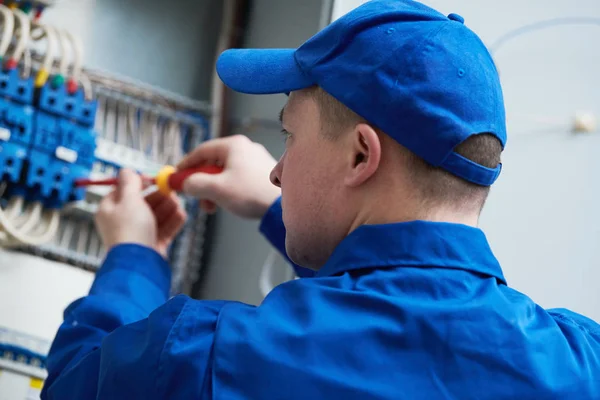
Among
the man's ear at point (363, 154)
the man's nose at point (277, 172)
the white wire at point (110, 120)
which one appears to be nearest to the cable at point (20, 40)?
the white wire at point (110, 120)

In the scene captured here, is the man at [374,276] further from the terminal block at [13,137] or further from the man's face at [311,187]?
the terminal block at [13,137]

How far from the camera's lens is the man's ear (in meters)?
0.86

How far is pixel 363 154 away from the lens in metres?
0.88

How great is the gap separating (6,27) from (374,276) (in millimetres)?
865

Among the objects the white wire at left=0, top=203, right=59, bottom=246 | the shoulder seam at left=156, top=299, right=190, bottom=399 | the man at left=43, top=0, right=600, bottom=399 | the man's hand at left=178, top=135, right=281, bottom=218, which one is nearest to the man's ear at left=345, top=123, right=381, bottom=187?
the man at left=43, top=0, right=600, bottom=399

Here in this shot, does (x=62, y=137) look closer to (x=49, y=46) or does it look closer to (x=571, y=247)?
(x=49, y=46)

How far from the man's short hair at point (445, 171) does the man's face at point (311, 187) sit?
0.08ft

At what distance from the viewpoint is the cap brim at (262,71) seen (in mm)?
942

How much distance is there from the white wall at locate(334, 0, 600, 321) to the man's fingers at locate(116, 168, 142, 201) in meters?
0.45

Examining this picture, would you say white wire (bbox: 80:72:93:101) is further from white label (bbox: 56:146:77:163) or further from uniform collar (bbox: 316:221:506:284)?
uniform collar (bbox: 316:221:506:284)

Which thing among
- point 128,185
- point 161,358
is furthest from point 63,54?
point 161,358

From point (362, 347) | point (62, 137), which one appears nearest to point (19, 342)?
point (62, 137)

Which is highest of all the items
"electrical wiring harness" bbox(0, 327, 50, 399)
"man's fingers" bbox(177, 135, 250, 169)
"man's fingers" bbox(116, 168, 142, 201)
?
"man's fingers" bbox(177, 135, 250, 169)

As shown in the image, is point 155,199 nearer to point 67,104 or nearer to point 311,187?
point 67,104
